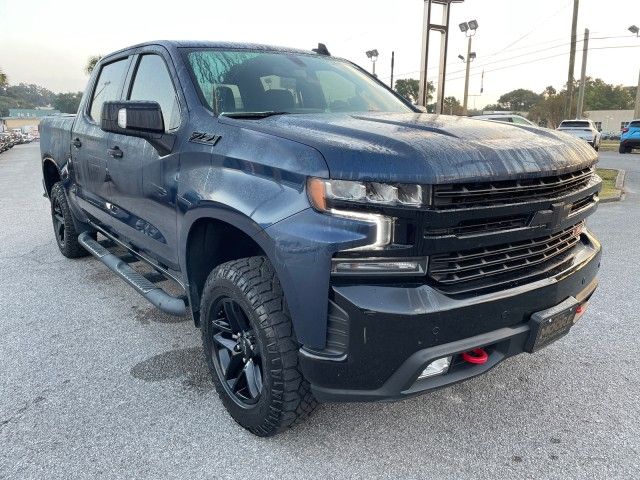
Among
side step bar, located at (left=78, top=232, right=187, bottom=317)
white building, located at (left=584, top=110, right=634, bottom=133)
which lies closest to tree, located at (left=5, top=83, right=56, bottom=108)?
white building, located at (left=584, top=110, right=634, bottom=133)

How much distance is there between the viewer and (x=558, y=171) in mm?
2246

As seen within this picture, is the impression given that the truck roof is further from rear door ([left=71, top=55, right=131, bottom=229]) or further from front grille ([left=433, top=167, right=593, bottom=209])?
front grille ([left=433, top=167, right=593, bottom=209])

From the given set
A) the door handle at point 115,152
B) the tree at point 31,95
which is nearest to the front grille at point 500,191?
the door handle at point 115,152

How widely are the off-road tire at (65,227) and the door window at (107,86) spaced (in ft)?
3.84

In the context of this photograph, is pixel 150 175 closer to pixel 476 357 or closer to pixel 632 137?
pixel 476 357

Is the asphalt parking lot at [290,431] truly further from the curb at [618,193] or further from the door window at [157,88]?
the curb at [618,193]

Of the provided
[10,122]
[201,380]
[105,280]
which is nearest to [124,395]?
[201,380]

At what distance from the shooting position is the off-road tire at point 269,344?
2174 millimetres

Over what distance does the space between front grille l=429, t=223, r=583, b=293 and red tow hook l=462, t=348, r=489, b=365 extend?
11.3 inches

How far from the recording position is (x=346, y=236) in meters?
1.90

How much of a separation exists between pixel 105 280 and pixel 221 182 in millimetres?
2968

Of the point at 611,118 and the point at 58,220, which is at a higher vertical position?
the point at 611,118

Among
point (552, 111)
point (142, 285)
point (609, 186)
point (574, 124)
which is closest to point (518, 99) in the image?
point (552, 111)

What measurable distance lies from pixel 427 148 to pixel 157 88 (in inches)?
77.5
